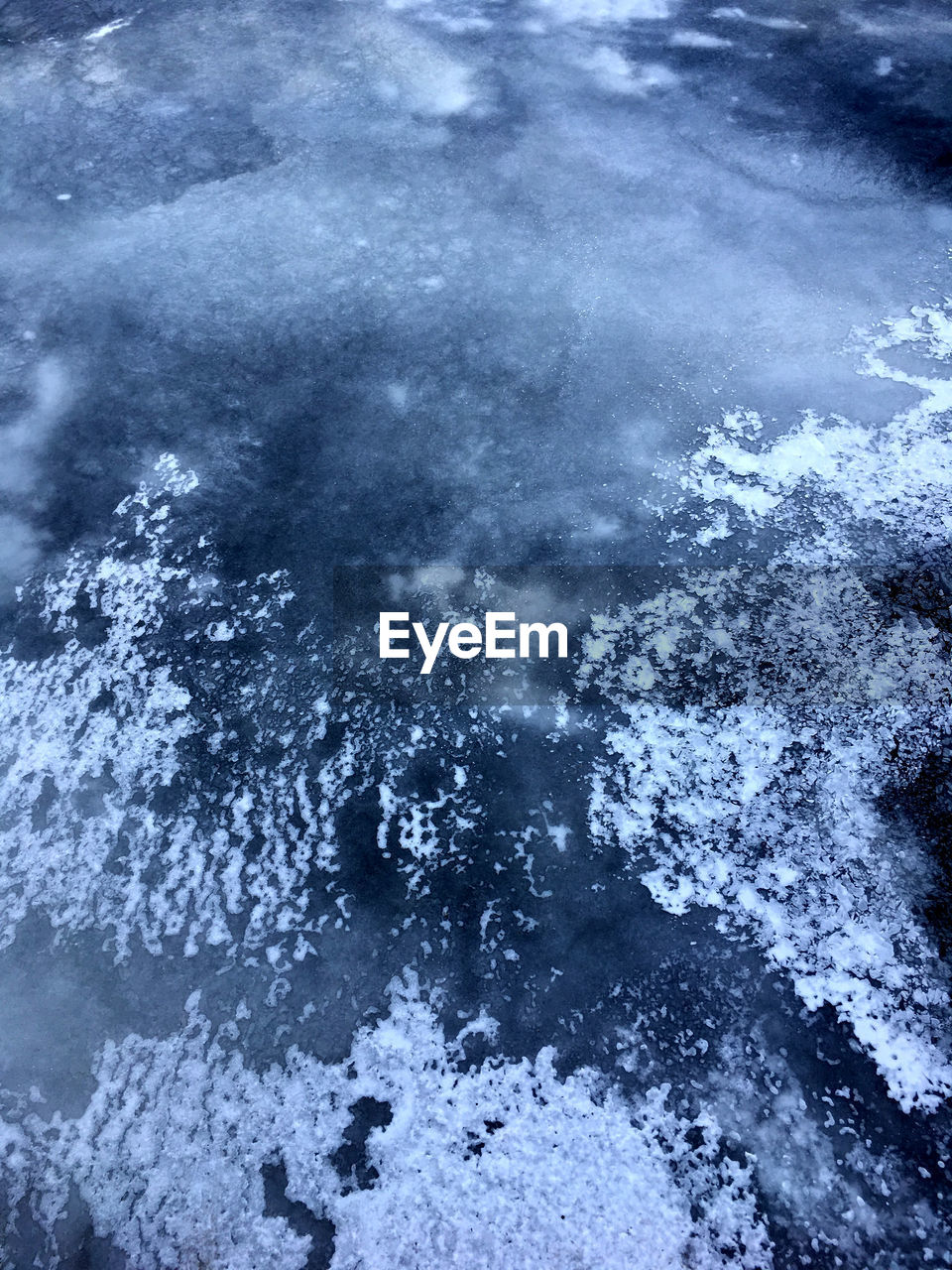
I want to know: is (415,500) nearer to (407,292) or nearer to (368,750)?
(368,750)

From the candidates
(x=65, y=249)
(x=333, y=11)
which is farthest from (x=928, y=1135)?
(x=333, y=11)

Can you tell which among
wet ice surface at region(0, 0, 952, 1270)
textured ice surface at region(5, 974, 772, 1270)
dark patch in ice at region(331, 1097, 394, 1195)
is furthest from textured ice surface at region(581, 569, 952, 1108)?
dark patch in ice at region(331, 1097, 394, 1195)

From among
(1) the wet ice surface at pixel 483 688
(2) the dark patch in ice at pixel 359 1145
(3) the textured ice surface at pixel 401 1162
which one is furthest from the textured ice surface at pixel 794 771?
(2) the dark patch in ice at pixel 359 1145

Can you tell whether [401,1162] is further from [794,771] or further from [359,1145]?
[794,771]

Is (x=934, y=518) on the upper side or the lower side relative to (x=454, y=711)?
upper

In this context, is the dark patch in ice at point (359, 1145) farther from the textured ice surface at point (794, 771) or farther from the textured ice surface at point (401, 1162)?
the textured ice surface at point (794, 771)

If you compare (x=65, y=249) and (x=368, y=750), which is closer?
(x=368, y=750)

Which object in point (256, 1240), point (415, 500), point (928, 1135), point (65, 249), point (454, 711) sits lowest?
point (256, 1240)

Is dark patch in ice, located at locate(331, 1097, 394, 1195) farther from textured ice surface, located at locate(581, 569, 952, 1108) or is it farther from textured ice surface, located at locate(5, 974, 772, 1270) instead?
textured ice surface, located at locate(581, 569, 952, 1108)
